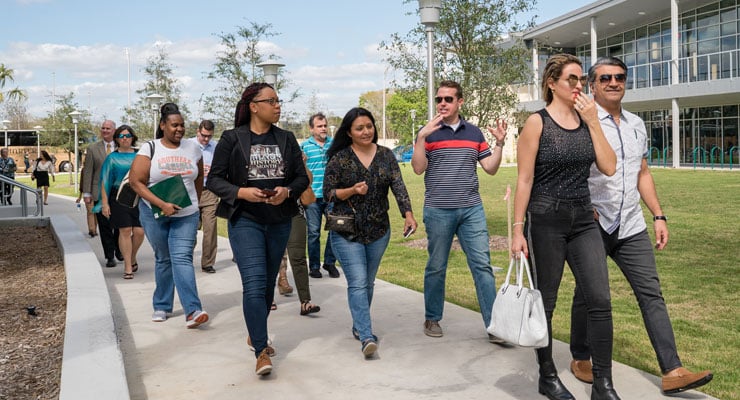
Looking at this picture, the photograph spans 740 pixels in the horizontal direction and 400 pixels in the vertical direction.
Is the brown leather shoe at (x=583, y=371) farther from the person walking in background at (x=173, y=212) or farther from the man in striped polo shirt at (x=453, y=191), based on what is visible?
the person walking in background at (x=173, y=212)

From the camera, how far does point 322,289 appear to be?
8523 millimetres

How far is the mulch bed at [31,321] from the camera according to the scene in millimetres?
5121

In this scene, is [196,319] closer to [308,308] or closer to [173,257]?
[173,257]

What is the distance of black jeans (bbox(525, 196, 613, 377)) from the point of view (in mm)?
4453

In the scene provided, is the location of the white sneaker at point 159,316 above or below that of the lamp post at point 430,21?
below

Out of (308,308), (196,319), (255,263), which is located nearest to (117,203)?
(196,319)

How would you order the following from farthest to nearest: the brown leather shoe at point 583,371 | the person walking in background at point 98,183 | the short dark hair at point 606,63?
the person walking in background at point 98,183
the brown leather shoe at point 583,371
the short dark hair at point 606,63

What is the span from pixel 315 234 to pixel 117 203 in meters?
2.35

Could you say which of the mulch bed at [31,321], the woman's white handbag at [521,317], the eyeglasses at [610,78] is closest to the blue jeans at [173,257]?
the mulch bed at [31,321]

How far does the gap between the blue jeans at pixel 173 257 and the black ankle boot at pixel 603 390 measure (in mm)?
3651

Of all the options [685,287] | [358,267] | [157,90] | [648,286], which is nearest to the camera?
[648,286]

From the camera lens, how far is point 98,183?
11.1 metres

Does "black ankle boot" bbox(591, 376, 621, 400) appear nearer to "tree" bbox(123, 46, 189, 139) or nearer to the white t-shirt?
the white t-shirt

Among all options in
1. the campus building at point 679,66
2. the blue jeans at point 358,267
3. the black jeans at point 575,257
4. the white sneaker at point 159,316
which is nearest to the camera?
the black jeans at point 575,257
